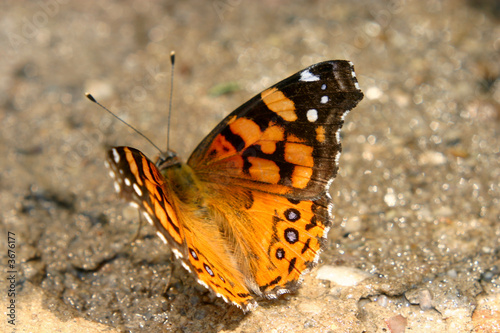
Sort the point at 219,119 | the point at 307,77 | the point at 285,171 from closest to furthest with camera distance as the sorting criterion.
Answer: the point at 307,77
the point at 285,171
the point at 219,119

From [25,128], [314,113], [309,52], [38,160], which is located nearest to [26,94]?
[25,128]

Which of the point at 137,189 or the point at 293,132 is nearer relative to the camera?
the point at 137,189

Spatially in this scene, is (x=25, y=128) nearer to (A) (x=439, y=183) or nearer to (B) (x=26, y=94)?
(B) (x=26, y=94)

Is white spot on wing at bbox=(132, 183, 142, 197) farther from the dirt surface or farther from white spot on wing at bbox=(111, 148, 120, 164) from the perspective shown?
the dirt surface

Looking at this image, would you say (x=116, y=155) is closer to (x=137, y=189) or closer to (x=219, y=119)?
(x=137, y=189)

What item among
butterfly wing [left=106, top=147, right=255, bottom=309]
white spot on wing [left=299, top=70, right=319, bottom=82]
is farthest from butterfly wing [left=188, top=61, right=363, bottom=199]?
butterfly wing [left=106, top=147, right=255, bottom=309]

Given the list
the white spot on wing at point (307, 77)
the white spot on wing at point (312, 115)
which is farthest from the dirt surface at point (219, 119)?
the white spot on wing at point (307, 77)

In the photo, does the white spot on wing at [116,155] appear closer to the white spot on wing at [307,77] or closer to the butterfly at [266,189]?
the butterfly at [266,189]

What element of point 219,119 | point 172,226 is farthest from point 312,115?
point 219,119
